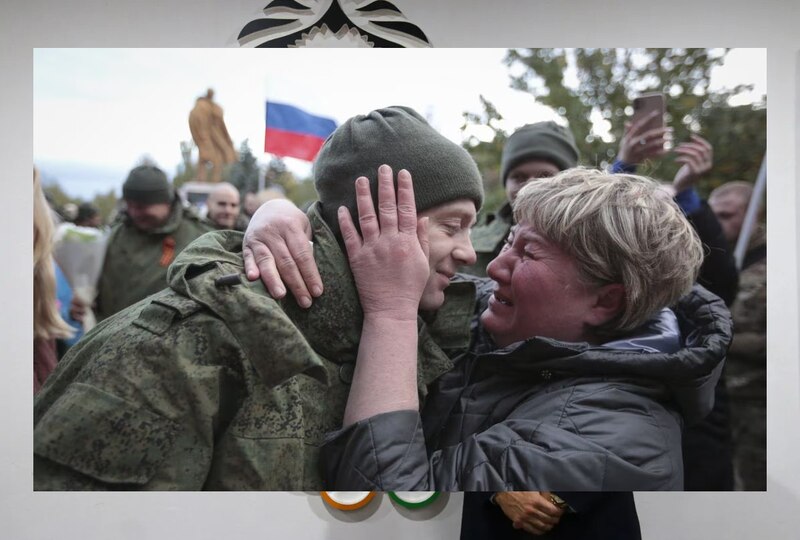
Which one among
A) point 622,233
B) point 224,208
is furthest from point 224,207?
point 622,233

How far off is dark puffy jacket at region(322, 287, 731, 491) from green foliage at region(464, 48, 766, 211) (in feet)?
1.72

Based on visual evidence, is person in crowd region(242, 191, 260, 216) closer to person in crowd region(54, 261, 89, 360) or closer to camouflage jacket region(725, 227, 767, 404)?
person in crowd region(54, 261, 89, 360)

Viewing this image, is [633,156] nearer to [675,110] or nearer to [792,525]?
[675,110]

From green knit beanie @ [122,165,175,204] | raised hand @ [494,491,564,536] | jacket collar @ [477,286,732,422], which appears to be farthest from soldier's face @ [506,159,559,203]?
green knit beanie @ [122,165,175,204]

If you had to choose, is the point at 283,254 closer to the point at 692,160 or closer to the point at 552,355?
the point at 552,355

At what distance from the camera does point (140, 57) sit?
270cm

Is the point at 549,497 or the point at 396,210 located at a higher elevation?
the point at 396,210

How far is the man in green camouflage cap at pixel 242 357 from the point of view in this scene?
2.46 meters

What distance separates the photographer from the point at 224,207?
263 centimetres

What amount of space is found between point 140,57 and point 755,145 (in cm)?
217

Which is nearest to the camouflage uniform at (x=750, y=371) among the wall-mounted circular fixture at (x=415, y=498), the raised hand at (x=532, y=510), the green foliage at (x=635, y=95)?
the green foliage at (x=635, y=95)

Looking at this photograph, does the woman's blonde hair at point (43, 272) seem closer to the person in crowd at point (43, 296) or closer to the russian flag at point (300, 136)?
the person in crowd at point (43, 296)

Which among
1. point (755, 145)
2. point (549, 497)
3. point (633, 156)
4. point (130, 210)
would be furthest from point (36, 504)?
point (755, 145)

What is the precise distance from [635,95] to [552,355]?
0.95m
